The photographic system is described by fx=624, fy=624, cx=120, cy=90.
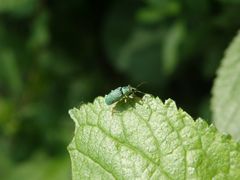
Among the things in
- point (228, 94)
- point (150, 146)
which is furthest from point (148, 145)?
point (228, 94)

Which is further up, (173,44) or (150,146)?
(173,44)

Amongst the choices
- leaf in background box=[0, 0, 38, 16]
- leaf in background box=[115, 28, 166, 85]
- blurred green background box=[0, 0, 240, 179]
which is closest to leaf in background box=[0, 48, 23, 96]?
blurred green background box=[0, 0, 240, 179]

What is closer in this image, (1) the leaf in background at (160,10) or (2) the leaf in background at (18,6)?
(1) the leaf in background at (160,10)

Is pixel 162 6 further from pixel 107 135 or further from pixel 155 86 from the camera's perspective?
pixel 107 135

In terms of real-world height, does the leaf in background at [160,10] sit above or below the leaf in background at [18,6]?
below

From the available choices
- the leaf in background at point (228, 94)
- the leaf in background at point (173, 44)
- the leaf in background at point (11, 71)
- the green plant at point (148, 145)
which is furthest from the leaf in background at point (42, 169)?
the green plant at point (148, 145)

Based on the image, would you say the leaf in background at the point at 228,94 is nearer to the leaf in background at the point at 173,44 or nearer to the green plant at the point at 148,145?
the green plant at the point at 148,145

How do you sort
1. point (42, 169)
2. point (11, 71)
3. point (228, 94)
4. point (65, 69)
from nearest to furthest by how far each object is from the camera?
point (228, 94), point (42, 169), point (11, 71), point (65, 69)

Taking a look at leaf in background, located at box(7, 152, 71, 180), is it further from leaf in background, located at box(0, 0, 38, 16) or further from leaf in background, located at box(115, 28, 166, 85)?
leaf in background, located at box(0, 0, 38, 16)

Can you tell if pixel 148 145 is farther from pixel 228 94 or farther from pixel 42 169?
pixel 42 169
